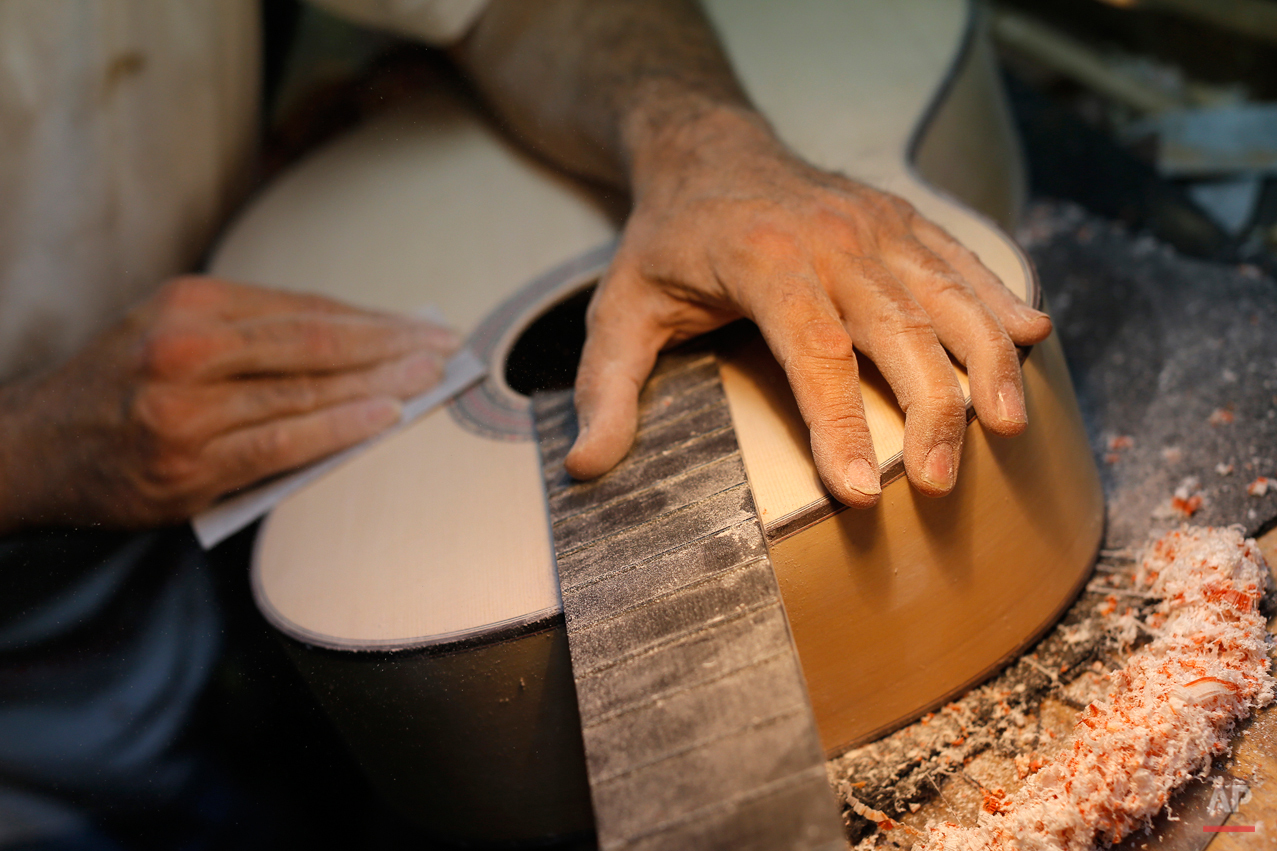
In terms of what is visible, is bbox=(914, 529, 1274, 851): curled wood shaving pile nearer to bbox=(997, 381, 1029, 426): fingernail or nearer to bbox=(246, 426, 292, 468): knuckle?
bbox=(997, 381, 1029, 426): fingernail

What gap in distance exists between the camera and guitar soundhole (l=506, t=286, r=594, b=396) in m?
0.99

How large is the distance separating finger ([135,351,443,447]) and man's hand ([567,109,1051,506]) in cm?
32

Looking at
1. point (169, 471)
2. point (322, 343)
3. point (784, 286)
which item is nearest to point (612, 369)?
point (784, 286)

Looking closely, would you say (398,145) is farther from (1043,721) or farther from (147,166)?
(1043,721)

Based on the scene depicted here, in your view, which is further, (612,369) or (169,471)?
(169,471)

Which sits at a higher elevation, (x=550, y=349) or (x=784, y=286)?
(x=784, y=286)

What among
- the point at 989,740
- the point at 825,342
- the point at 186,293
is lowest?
the point at 989,740

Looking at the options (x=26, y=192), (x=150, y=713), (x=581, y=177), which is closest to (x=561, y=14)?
(x=581, y=177)

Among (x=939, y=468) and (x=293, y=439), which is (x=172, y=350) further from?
(x=939, y=468)

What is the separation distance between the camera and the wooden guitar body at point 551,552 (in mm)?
729

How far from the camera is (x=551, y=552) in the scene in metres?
0.79

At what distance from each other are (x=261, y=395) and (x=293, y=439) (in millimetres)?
69

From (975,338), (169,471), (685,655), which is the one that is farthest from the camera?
(169,471)

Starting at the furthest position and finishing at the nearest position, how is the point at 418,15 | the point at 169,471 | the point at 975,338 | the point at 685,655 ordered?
1. the point at 418,15
2. the point at 169,471
3. the point at 975,338
4. the point at 685,655
